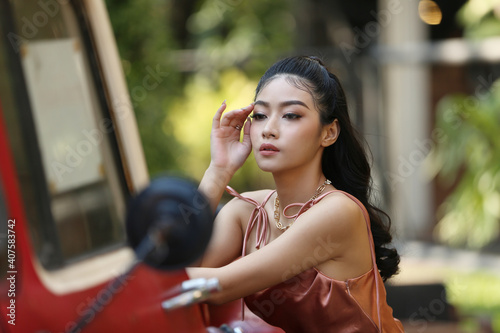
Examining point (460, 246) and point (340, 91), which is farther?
point (460, 246)

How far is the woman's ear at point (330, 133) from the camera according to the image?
7.39 feet

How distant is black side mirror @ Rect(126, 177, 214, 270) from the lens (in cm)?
133

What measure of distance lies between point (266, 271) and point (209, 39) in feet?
35.6

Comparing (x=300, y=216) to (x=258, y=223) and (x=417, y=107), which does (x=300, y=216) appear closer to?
(x=258, y=223)

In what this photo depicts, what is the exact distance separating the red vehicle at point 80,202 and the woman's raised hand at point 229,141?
10.0 inches

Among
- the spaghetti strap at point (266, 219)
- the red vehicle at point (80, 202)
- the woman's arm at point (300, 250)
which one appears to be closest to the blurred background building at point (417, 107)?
the spaghetti strap at point (266, 219)

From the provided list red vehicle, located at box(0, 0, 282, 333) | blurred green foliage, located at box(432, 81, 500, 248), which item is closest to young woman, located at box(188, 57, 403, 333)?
red vehicle, located at box(0, 0, 282, 333)

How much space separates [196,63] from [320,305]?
10142mm

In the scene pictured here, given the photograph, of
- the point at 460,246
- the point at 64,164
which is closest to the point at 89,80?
the point at 64,164

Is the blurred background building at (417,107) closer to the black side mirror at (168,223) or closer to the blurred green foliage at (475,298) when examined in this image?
the blurred green foliage at (475,298)

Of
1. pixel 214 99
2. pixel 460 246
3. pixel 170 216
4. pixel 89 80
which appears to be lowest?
pixel 460 246

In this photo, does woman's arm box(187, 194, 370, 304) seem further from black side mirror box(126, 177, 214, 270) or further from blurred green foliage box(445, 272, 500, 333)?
blurred green foliage box(445, 272, 500, 333)

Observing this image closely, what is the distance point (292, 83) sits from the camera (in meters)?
2.21

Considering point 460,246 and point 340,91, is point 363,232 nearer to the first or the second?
point 340,91
